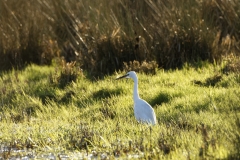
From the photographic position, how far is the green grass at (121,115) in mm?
5629

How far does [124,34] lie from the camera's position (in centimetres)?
1166

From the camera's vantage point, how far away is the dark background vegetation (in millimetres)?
11484

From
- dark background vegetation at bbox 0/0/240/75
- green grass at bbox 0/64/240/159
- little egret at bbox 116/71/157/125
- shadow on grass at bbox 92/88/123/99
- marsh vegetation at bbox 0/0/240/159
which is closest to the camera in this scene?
green grass at bbox 0/64/240/159

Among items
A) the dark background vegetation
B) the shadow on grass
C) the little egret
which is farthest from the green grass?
the dark background vegetation

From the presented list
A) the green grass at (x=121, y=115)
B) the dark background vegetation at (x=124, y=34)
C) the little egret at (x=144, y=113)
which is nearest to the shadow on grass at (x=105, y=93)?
the green grass at (x=121, y=115)

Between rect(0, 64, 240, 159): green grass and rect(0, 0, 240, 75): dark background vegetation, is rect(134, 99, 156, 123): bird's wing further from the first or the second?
rect(0, 0, 240, 75): dark background vegetation

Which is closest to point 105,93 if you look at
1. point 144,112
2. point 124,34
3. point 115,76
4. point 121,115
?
point 115,76

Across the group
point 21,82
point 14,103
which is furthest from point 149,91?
point 21,82

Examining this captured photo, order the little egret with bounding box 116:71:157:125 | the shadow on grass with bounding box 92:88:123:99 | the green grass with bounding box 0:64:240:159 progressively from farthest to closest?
the shadow on grass with bounding box 92:88:123:99 < the little egret with bounding box 116:71:157:125 < the green grass with bounding box 0:64:240:159

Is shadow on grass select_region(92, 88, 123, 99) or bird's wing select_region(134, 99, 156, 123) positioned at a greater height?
shadow on grass select_region(92, 88, 123, 99)

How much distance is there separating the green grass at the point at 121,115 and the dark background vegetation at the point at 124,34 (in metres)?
0.54

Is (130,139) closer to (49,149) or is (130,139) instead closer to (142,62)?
(49,149)

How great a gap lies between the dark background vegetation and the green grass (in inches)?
21.3

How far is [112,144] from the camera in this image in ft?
19.7
